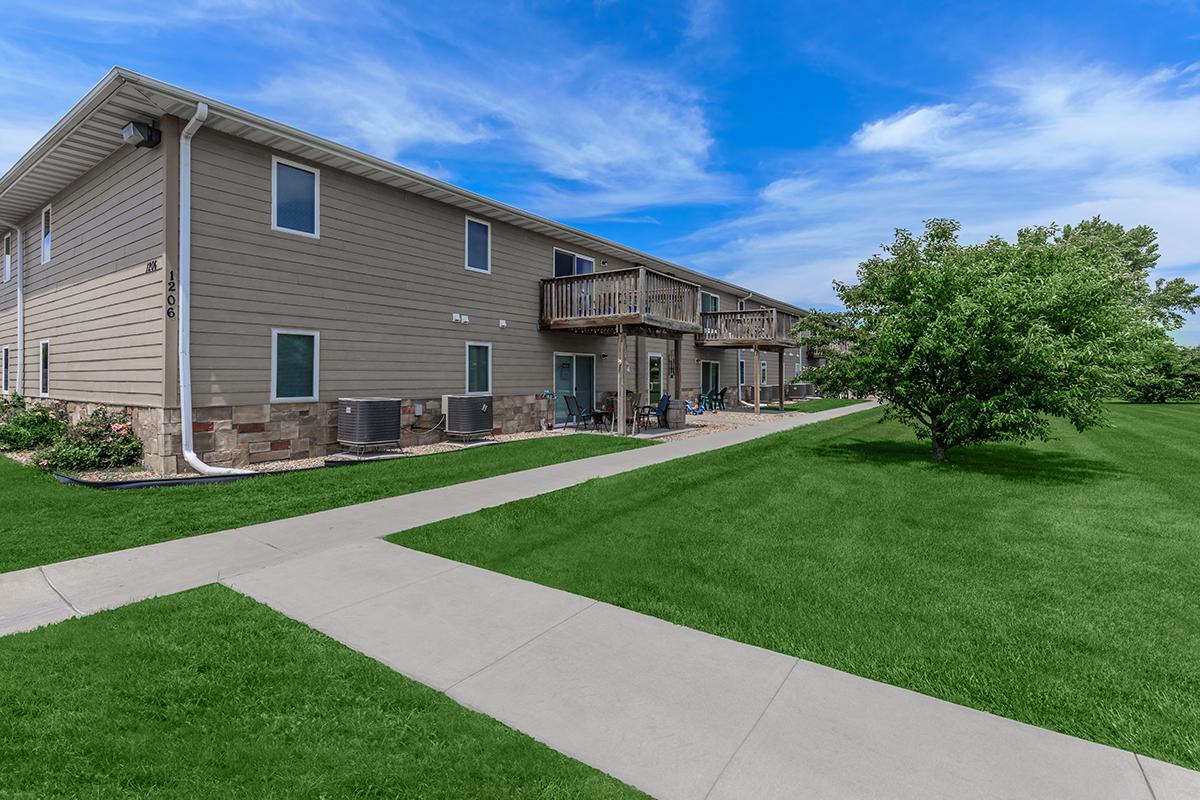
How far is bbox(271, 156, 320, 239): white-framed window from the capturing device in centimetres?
952

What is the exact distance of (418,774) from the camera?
84.4 inches

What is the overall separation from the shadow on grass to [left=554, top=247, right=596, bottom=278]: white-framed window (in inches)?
339

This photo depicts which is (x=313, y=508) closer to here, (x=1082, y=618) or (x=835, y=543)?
(x=835, y=543)

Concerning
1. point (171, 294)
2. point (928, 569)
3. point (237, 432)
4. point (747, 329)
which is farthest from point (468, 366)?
point (747, 329)

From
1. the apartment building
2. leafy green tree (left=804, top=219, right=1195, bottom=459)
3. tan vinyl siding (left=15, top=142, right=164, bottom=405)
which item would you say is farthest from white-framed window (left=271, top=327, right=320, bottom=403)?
leafy green tree (left=804, top=219, right=1195, bottom=459)

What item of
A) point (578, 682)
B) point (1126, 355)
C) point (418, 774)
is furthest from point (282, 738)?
point (1126, 355)

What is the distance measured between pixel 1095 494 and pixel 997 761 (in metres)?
7.07

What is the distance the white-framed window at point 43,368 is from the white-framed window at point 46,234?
190 centimetres

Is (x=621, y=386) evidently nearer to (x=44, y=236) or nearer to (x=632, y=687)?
(x=632, y=687)

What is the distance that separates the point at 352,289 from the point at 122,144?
4.17m

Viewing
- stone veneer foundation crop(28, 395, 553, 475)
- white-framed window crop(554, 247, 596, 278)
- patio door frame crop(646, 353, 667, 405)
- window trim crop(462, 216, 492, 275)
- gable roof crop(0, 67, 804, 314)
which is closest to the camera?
gable roof crop(0, 67, 804, 314)

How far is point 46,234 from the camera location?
40.5 feet

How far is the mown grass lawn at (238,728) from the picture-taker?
2.09 meters

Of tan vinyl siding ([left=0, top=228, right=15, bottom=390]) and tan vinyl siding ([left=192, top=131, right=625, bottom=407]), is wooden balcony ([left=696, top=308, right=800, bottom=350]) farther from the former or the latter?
tan vinyl siding ([left=0, top=228, right=15, bottom=390])
